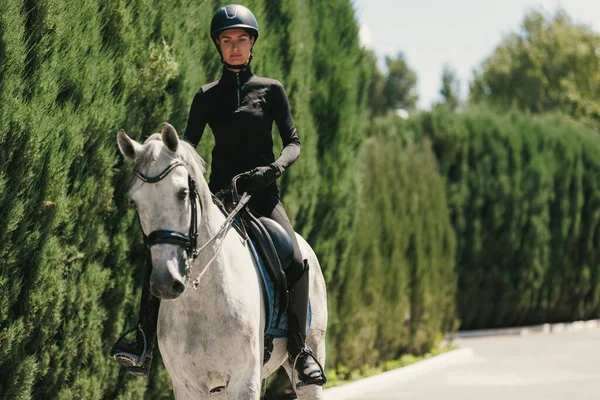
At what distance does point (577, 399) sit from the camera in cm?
1078

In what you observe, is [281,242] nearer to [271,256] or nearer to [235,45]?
[271,256]

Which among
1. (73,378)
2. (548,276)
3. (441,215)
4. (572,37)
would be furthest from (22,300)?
(572,37)

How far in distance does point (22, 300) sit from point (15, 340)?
1.00 ft

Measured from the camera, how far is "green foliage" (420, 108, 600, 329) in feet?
65.1

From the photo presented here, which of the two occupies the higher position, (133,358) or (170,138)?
(170,138)

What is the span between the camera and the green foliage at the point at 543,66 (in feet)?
139

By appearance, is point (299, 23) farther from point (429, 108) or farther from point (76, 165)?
point (429, 108)

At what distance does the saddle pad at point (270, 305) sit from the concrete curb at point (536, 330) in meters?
14.1

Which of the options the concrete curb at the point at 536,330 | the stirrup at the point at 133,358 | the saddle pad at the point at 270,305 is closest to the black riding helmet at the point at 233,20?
the saddle pad at the point at 270,305

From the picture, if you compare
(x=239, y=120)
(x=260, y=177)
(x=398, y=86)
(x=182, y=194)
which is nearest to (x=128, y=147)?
(x=182, y=194)

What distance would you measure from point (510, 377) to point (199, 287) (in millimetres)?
9123

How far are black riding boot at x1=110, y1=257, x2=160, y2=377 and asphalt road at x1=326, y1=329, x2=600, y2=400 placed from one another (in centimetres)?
587

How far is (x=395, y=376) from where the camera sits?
1327 cm

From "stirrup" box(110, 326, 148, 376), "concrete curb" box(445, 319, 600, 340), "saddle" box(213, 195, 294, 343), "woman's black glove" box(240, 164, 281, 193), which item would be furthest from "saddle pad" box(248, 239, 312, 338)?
"concrete curb" box(445, 319, 600, 340)
